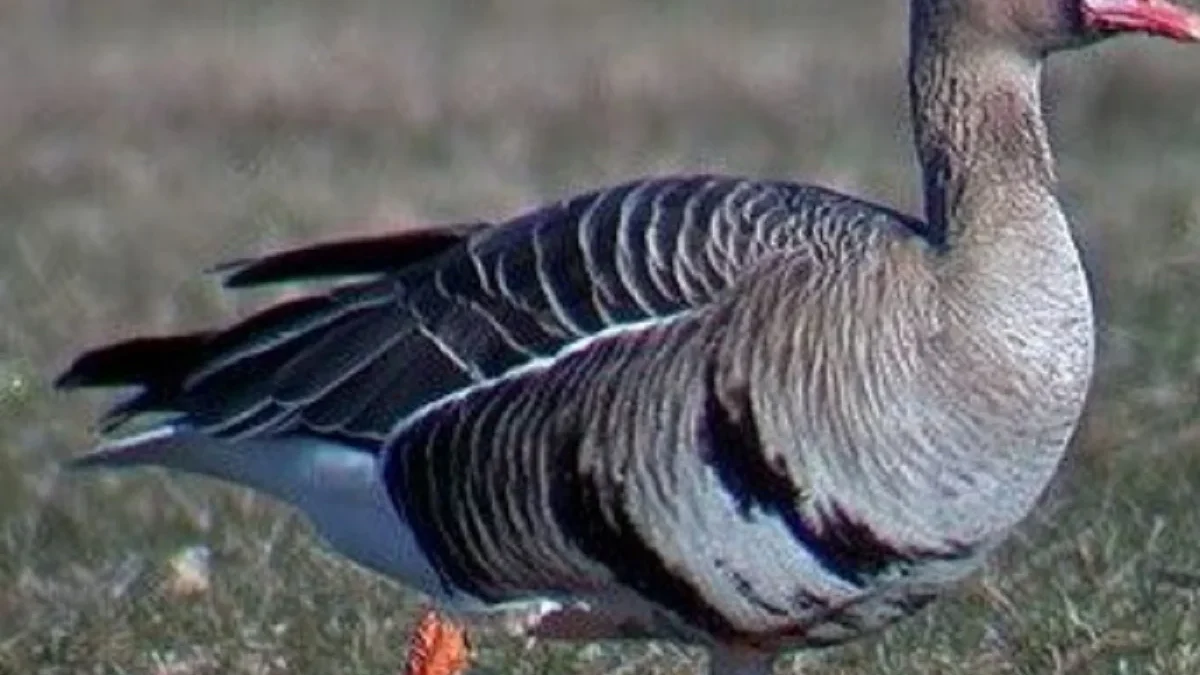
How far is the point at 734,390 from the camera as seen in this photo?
256 inches

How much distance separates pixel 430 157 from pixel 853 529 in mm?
9864

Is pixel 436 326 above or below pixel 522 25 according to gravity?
above

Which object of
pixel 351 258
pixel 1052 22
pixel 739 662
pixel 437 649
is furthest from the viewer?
pixel 351 258

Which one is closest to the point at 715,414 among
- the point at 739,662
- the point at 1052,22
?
the point at 739,662

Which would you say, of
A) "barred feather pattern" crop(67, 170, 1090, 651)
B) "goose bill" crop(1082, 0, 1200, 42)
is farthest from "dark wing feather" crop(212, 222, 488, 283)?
"goose bill" crop(1082, 0, 1200, 42)

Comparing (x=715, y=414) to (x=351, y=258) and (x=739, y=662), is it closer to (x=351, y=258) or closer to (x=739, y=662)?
(x=739, y=662)

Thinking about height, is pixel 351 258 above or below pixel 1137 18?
below

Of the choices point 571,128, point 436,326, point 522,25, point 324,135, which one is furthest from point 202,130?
point 436,326

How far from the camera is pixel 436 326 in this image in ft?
23.1

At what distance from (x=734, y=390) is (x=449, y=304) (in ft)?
2.47

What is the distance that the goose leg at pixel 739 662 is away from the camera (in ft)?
22.8

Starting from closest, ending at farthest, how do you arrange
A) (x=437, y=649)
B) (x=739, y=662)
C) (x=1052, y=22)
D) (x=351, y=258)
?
(x=1052, y=22), (x=739, y=662), (x=437, y=649), (x=351, y=258)

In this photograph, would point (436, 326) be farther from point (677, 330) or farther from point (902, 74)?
point (902, 74)

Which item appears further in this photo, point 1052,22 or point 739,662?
point 739,662
